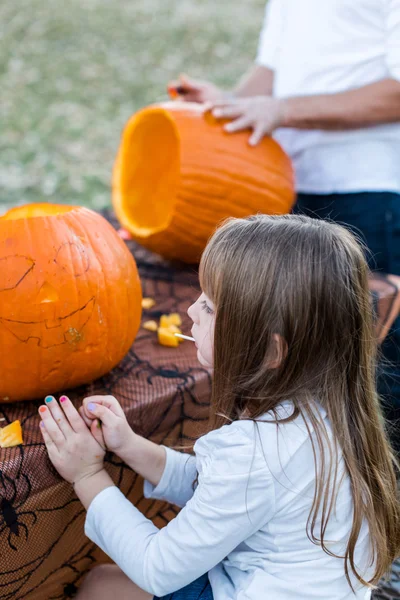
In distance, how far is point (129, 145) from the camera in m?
1.86

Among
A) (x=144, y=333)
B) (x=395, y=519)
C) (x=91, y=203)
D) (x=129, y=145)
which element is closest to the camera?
(x=395, y=519)

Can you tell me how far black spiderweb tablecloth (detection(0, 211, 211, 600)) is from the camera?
3.34 ft

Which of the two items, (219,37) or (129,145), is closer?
(129,145)

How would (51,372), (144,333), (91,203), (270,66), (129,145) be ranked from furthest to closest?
(91,203)
(270,66)
(129,145)
(144,333)
(51,372)

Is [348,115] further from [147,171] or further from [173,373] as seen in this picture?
[173,373]

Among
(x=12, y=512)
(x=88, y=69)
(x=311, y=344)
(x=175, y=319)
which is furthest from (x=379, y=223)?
(x=88, y=69)

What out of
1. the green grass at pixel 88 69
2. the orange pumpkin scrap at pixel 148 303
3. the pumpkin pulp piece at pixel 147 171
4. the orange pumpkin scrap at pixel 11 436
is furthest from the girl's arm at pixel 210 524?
the green grass at pixel 88 69

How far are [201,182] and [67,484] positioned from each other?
2.83 feet

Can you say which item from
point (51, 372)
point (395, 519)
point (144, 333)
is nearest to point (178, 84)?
point (144, 333)

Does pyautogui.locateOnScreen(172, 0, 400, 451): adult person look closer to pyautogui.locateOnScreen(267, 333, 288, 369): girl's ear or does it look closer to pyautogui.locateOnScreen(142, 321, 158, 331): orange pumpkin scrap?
pyautogui.locateOnScreen(142, 321, 158, 331): orange pumpkin scrap

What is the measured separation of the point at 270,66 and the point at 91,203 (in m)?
1.53

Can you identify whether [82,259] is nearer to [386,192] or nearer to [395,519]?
[395,519]

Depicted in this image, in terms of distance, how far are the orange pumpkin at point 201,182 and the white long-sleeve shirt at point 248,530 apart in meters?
0.85

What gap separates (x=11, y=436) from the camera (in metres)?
1.04
